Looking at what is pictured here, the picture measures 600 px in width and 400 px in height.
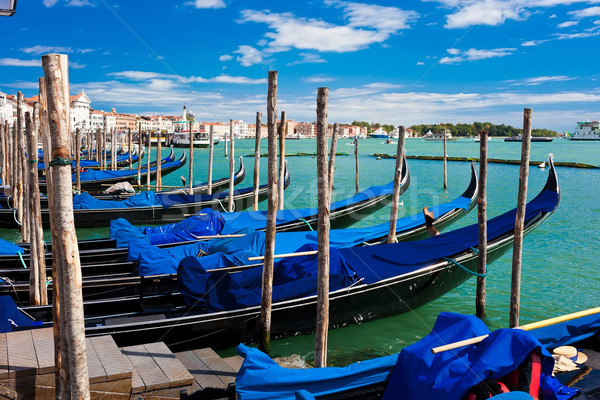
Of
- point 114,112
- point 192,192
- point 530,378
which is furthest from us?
point 114,112

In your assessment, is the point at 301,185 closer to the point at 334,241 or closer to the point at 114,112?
the point at 334,241

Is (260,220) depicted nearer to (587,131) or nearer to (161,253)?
(161,253)

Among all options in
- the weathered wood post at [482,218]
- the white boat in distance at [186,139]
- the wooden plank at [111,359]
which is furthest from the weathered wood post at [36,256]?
the white boat in distance at [186,139]

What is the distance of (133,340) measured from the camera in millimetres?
4125

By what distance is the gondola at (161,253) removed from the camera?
17.3ft

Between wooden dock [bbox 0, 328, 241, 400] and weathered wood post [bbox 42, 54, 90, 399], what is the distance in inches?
22.5

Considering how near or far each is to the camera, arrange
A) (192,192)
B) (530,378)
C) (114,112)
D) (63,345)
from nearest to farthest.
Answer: (63,345)
(530,378)
(192,192)
(114,112)

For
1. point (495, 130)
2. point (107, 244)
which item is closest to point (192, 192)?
point (107, 244)

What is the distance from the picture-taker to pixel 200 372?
3.39 metres

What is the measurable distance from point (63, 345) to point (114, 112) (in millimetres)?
101037

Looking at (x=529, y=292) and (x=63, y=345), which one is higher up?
(x=63, y=345)

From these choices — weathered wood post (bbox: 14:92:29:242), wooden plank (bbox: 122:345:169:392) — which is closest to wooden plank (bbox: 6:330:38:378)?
wooden plank (bbox: 122:345:169:392)

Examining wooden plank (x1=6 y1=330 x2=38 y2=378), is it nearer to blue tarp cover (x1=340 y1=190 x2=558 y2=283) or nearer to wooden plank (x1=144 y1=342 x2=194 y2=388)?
wooden plank (x1=144 y1=342 x2=194 y2=388)

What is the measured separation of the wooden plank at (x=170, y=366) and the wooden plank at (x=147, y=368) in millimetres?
26
